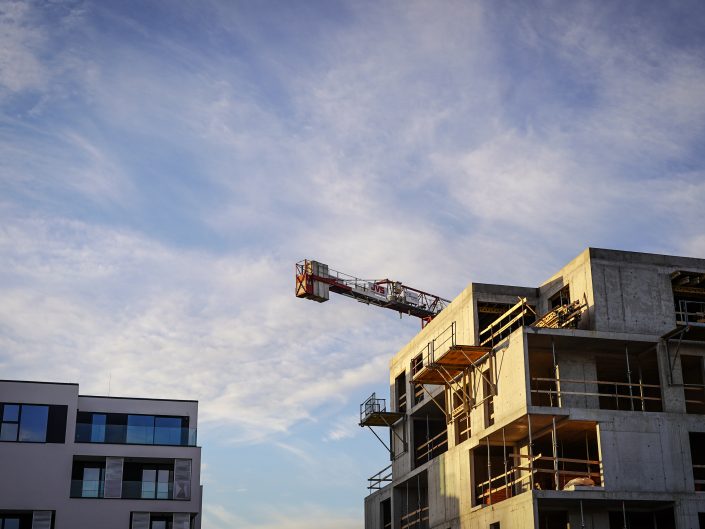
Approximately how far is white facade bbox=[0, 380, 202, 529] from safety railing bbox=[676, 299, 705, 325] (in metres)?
25.8

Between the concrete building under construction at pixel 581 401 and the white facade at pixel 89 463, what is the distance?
13635 millimetres

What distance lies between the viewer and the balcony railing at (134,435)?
5306cm

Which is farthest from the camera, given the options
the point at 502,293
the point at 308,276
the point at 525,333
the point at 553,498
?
the point at 308,276

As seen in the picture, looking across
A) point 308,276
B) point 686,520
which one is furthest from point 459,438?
point 308,276

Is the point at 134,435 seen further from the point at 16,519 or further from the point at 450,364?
the point at 450,364

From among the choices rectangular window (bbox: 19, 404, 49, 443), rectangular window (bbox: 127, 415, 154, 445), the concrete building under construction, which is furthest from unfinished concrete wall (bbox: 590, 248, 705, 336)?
rectangular window (bbox: 19, 404, 49, 443)

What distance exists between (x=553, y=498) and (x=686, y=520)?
5168 mm

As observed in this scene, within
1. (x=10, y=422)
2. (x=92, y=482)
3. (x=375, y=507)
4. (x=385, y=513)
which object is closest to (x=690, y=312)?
(x=385, y=513)

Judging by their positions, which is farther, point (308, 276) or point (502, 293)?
point (308, 276)

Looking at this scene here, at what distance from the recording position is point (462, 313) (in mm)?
48562

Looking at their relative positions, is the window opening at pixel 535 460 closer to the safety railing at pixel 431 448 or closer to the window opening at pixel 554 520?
the window opening at pixel 554 520

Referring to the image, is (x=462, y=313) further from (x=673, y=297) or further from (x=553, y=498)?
(x=553, y=498)

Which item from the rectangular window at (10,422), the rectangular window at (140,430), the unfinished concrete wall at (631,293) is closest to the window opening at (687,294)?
the unfinished concrete wall at (631,293)

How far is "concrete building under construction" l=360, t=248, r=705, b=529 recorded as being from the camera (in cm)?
3850
